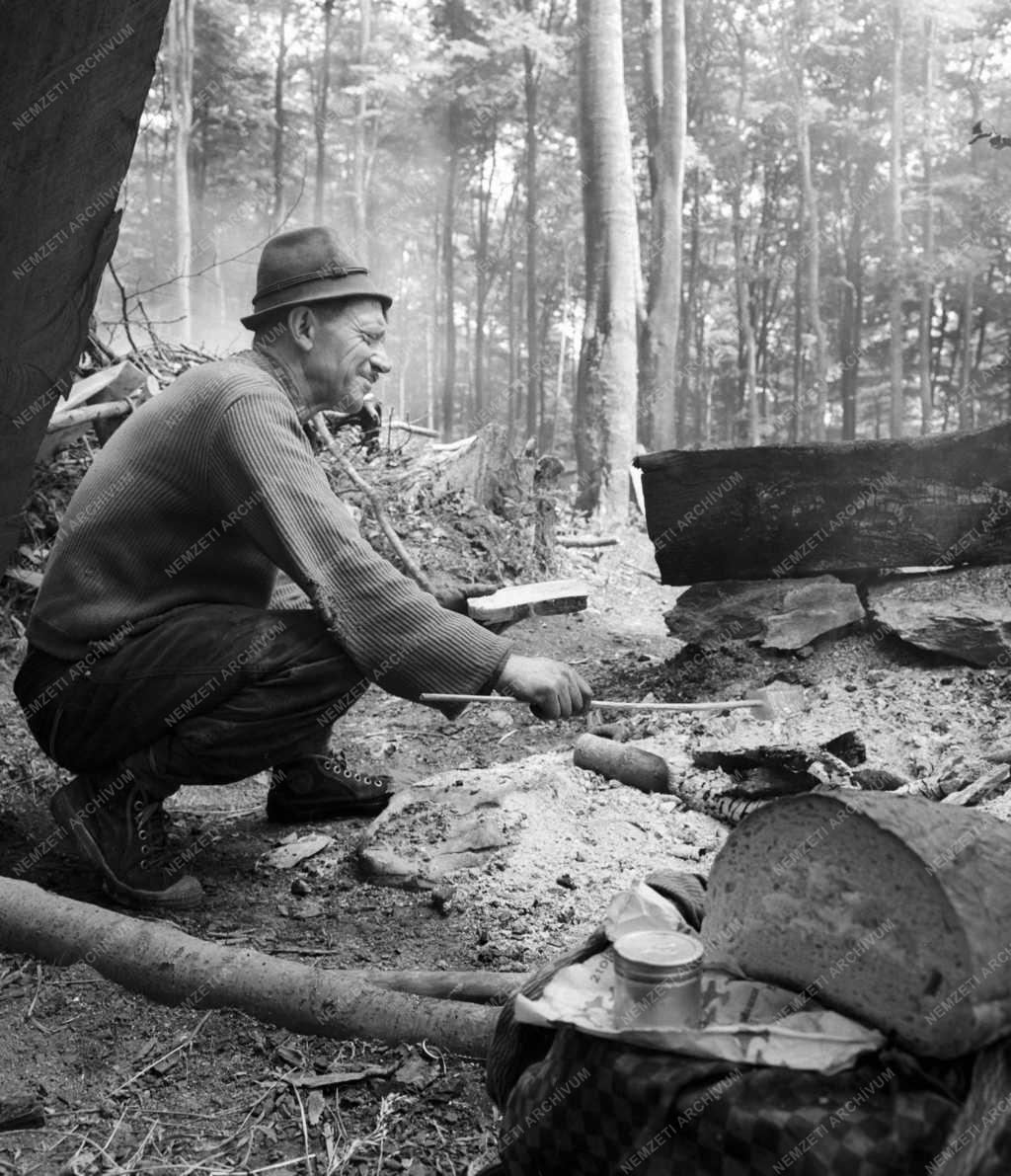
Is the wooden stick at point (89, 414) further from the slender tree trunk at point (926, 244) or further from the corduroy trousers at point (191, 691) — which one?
the slender tree trunk at point (926, 244)

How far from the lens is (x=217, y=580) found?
11.3 feet

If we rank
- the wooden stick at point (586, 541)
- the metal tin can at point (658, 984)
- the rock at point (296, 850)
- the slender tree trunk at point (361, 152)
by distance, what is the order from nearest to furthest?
the metal tin can at point (658, 984) < the rock at point (296, 850) < the wooden stick at point (586, 541) < the slender tree trunk at point (361, 152)

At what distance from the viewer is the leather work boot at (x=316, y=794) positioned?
3891 mm

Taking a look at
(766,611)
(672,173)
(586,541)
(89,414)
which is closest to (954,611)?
(766,611)

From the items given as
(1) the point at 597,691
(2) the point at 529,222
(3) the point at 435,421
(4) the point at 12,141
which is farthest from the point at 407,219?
(4) the point at 12,141

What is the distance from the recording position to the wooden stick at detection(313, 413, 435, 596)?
→ 6918 millimetres

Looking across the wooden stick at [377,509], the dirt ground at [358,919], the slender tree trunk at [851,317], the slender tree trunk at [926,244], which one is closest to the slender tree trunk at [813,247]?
the slender tree trunk at [926,244]

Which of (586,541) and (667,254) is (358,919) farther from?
(667,254)

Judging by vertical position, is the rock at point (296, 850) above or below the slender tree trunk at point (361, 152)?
below

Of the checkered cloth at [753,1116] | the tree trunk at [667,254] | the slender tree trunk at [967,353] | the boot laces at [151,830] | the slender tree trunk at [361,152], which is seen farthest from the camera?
the slender tree trunk at [967,353]

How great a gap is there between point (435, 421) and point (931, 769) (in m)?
42.5

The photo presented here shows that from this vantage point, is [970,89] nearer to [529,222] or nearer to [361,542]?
[529,222]

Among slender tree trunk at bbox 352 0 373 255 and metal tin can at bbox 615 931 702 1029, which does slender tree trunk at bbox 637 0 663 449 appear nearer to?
slender tree trunk at bbox 352 0 373 255

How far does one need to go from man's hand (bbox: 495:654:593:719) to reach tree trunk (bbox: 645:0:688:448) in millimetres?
11637
